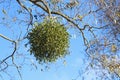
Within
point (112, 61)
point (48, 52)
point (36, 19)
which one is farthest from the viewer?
point (112, 61)

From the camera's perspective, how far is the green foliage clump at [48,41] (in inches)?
293

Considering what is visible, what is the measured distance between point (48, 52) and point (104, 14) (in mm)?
2402

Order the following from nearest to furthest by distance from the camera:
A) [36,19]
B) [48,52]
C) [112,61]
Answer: [48,52] → [36,19] → [112,61]

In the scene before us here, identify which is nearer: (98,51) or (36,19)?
(36,19)

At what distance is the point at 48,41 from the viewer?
24.3ft

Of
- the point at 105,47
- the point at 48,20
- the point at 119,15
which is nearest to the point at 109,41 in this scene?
the point at 105,47

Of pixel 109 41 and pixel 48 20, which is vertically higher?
pixel 48 20

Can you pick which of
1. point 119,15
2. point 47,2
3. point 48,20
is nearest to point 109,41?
Answer: point 119,15

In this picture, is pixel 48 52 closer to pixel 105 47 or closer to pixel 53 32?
pixel 53 32

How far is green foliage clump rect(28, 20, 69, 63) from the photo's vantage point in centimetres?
744

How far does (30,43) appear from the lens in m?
7.66

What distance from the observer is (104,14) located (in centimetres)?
950

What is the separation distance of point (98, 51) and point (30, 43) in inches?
90.9

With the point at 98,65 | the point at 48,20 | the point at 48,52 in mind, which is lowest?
the point at 98,65
